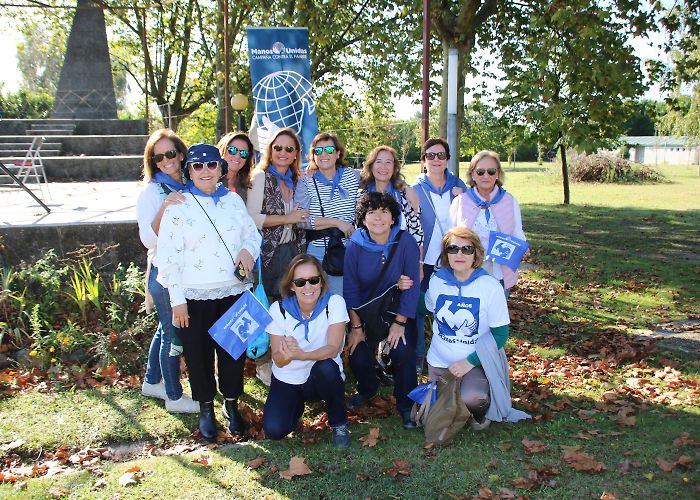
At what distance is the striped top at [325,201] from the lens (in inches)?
193

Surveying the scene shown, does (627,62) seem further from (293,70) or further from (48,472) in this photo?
(48,472)

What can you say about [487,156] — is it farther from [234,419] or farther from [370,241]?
[234,419]

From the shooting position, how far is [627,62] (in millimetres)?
9789

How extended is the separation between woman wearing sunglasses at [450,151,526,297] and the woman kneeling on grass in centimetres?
136

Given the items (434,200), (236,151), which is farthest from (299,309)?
(434,200)

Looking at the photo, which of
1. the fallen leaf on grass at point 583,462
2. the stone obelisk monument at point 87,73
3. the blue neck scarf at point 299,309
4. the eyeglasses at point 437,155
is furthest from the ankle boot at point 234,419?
the stone obelisk monument at point 87,73

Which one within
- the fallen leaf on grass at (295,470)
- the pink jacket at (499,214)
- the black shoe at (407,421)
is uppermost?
the pink jacket at (499,214)

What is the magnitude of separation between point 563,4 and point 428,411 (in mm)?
7204

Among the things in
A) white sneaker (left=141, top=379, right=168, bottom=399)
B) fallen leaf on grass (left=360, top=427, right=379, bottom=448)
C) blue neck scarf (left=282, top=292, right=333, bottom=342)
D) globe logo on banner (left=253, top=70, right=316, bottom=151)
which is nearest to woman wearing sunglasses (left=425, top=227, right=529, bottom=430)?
fallen leaf on grass (left=360, top=427, right=379, bottom=448)

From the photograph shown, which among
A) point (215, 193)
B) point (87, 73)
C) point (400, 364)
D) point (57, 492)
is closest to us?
point (57, 492)

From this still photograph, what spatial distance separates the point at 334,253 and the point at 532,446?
1947 millimetres

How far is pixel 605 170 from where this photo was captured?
3309cm

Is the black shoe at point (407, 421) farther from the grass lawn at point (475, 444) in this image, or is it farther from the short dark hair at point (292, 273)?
the short dark hair at point (292, 273)

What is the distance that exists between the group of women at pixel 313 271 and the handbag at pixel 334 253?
1 centimetres
